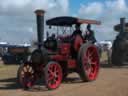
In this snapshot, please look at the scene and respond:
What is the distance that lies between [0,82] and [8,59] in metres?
15.7

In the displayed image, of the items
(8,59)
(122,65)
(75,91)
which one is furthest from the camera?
(8,59)

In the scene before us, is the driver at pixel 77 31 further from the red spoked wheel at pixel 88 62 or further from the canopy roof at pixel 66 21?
the red spoked wheel at pixel 88 62

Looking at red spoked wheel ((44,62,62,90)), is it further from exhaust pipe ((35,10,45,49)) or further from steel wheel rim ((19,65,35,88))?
exhaust pipe ((35,10,45,49))

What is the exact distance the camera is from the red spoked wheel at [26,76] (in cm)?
1250

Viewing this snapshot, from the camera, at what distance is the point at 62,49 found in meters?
13.4

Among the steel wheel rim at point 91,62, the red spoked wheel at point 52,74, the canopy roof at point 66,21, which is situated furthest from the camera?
the steel wheel rim at point 91,62

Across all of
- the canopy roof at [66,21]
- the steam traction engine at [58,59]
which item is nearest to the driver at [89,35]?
the steam traction engine at [58,59]

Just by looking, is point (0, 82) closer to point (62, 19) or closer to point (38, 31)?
point (38, 31)

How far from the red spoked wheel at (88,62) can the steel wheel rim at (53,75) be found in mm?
1265

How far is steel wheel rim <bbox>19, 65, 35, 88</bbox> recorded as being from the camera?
41.1 feet

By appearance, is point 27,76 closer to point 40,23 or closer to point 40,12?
point 40,23

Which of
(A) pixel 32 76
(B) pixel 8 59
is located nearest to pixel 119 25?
(B) pixel 8 59

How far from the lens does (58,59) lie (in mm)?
12961

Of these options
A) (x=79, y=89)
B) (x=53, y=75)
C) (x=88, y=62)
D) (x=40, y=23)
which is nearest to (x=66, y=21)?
(x=40, y=23)
